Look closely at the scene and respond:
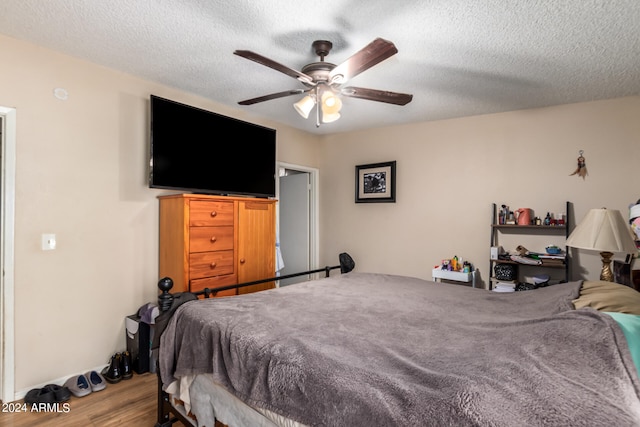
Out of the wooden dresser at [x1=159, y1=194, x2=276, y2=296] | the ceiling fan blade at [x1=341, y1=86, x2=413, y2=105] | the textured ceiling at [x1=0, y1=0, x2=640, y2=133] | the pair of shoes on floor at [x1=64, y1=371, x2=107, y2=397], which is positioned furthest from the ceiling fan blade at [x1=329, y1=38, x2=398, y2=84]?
the pair of shoes on floor at [x1=64, y1=371, x2=107, y2=397]

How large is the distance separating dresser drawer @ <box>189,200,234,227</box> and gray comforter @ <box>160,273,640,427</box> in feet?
3.44

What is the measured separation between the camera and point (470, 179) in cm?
370

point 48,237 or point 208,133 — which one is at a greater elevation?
point 208,133

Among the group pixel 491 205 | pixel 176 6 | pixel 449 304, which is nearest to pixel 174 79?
pixel 176 6

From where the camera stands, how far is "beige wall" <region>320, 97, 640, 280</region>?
3.06 meters

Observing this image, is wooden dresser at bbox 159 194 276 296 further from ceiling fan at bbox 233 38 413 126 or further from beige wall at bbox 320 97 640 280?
beige wall at bbox 320 97 640 280

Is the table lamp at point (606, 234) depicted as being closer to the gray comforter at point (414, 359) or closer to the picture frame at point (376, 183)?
the gray comforter at point (414, 359)

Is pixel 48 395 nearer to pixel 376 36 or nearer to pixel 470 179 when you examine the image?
pixel 376 36

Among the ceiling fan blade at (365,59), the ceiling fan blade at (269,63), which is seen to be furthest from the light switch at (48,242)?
the ceiling fan blade at (365,59)

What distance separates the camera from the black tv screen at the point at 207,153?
109 inches

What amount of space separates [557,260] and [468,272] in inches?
31.5

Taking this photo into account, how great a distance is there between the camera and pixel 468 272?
3.49 metres

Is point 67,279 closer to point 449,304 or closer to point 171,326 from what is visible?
point 171,326

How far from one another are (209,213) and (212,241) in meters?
0.25
